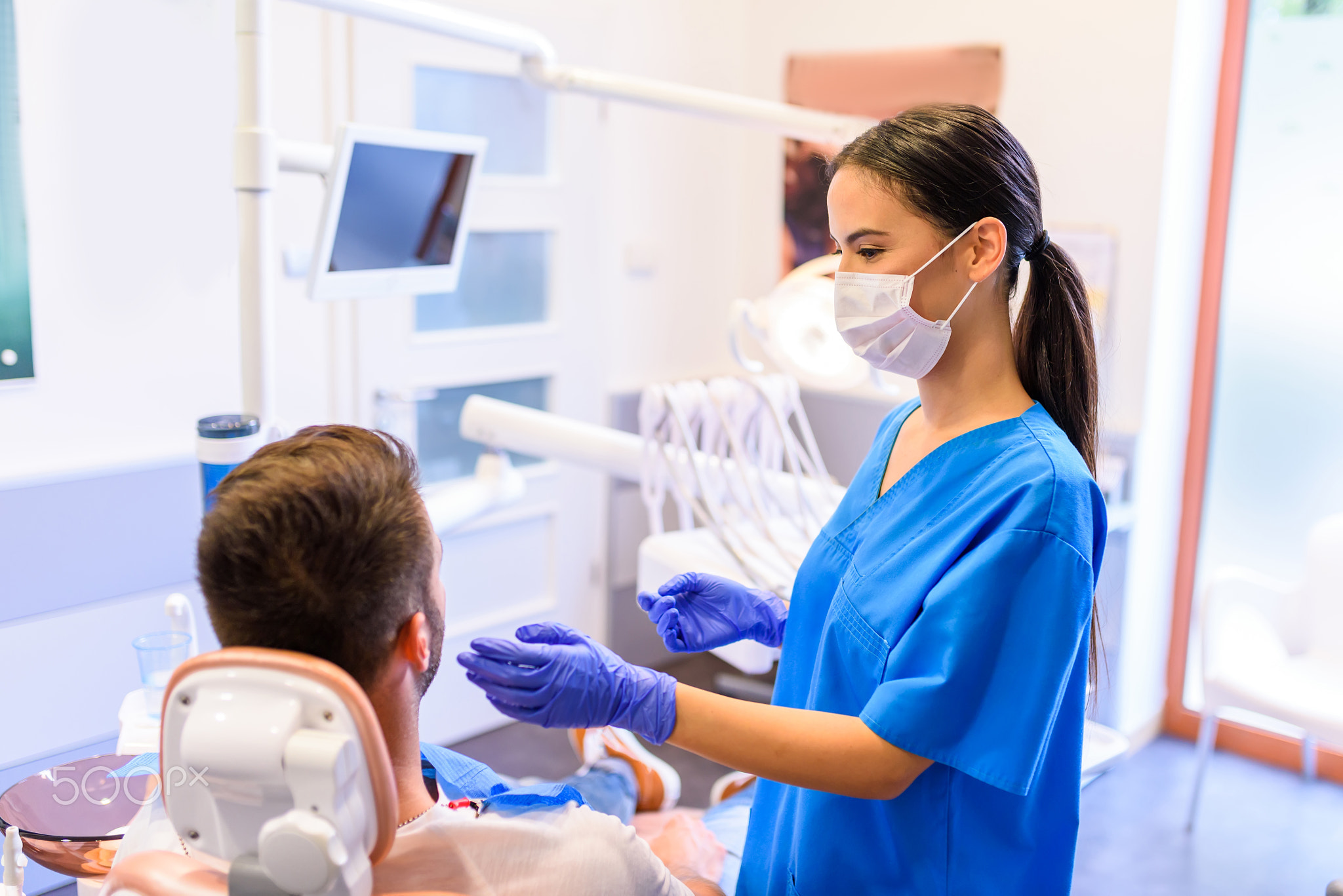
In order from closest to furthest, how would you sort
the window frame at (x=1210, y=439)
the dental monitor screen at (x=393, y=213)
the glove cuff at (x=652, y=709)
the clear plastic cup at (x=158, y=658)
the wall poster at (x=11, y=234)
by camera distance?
the glove cuff at (x=652, y=709), the clear plastic cup at (x=158, y=658), the dental monitor screen at (x=393, y=213), the wall poster at (x=11, y=234), the window frame at (x=1210, y=439)

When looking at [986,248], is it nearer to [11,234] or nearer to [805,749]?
[805,749]

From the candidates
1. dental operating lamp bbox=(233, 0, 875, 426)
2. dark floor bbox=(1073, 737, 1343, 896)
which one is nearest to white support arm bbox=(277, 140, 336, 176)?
dental operating lamp bbox=(233, 0, 875, 426)

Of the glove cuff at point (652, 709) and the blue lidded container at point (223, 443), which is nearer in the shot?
the glove cuff at point (652, 709)

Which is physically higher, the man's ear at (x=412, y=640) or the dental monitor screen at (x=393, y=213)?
the dental monitor screen at (x=393, y=213)

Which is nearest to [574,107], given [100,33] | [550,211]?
[550,211]

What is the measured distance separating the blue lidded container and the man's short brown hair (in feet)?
1.92

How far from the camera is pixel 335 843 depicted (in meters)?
0.74

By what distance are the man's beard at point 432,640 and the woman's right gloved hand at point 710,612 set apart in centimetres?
40

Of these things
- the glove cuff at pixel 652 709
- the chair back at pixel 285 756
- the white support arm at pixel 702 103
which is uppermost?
the white support arm at pixel 702 103

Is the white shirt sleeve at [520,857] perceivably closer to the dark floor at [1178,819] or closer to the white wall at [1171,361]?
the dark floor at [1178,819]

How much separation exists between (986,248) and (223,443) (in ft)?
3.06

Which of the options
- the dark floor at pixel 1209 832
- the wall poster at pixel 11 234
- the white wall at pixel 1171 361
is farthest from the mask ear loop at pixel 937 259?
the white wall at pixel 1171 361

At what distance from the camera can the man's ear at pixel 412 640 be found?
89cm

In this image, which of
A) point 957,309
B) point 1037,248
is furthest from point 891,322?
point 1037,248
